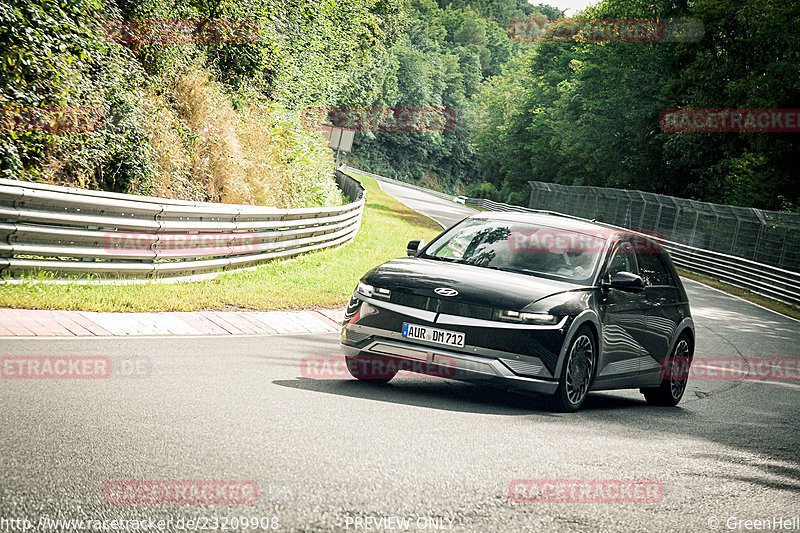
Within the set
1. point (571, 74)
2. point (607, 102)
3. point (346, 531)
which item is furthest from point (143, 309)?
point (571, 74)

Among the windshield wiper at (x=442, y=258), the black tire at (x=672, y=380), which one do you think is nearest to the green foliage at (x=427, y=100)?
the black tire at (x=672, y=380)

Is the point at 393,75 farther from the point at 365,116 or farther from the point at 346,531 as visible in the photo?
the point at 346,531

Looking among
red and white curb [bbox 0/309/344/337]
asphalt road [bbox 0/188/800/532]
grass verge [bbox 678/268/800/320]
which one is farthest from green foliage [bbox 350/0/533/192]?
asphalt road [bbox 0/188/800/532]

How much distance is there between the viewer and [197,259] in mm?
13516

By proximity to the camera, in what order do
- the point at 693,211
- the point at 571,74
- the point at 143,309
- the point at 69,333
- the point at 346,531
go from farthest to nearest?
the point at 571,74 < the point at 693,211 < the point at 143,309 < the point at 69,333 < the point at 346,531

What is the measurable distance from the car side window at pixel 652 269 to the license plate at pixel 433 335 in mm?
2817

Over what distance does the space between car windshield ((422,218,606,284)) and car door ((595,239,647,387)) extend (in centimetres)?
23

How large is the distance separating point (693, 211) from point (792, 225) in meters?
9.32

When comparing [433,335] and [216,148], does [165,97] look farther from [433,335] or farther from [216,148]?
[433,335]

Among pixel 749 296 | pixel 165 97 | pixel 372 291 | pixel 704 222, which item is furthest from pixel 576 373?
pixel 704 222

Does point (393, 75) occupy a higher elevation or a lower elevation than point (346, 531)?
higher

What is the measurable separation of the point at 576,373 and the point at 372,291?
1921 mm

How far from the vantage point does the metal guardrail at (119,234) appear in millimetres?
10133

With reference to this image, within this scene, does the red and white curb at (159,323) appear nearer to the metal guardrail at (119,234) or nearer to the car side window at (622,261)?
the metal guardrail at (119,234)
